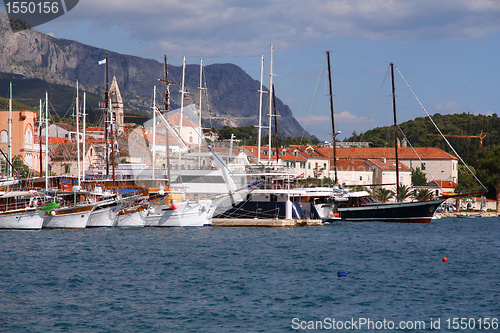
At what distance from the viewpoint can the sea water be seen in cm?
2002

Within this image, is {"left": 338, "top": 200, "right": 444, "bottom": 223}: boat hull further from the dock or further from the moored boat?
the moored boat

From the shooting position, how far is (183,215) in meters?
51.2

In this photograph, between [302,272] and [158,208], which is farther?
[158,208]

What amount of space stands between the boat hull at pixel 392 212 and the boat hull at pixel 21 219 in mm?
29996

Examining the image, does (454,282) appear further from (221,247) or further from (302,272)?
(221,247)

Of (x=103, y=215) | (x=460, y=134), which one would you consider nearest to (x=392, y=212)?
(x=103, y=215)

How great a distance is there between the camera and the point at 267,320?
797 inches

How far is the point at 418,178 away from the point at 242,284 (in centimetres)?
8730

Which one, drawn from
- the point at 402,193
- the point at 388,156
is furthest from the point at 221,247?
the point at 388,156

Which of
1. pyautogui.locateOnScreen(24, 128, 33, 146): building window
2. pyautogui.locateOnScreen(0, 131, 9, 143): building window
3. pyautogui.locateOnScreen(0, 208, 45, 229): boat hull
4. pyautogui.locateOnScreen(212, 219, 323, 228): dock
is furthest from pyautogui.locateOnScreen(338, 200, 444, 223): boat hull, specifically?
pyautogui.locateOnScreen(0, 131, 9, 143): building window

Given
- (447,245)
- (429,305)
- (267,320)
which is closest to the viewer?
(267,320)

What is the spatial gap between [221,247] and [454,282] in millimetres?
15846

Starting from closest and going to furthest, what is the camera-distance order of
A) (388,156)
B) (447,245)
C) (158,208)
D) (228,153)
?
1. (447,245)
2. (158,208)
3. (228,153)
4. (388,156)

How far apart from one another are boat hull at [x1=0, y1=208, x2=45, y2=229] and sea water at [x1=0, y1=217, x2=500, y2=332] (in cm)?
355
